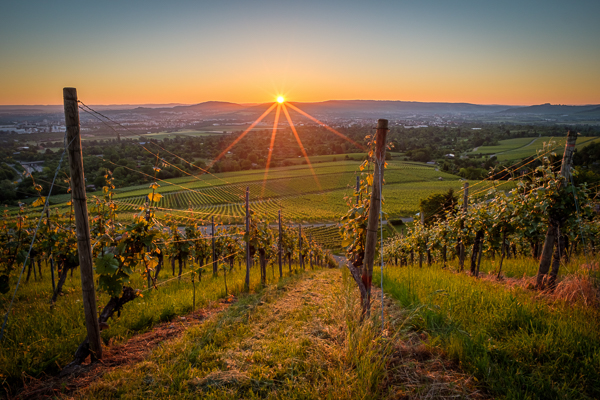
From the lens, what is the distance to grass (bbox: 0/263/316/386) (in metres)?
3.32

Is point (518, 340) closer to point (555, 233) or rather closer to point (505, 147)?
point (555, 233)

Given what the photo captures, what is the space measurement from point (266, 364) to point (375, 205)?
7.76ft

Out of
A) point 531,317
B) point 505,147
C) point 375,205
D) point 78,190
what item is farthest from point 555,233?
point 505,147

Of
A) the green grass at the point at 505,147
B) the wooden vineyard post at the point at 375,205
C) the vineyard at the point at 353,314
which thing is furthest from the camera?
the green grass at the point at 505,147

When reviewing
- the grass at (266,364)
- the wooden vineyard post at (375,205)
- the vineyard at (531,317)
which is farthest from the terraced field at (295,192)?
the wooden vineyard post at (375,205)

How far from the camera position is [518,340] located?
119 inches

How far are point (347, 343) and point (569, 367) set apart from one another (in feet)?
6.91

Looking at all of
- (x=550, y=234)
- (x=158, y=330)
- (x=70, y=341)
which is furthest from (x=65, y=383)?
(x=550, y=234)

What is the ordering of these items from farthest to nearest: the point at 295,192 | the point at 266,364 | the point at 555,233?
the point at 295,192 → the point at 555,233 → the point at 266,364

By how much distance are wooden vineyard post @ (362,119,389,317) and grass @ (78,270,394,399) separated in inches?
17.3

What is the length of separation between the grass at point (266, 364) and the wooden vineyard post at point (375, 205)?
1.44 ft

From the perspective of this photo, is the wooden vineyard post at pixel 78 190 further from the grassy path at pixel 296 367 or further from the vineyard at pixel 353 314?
the grassy path at pixel 296 367

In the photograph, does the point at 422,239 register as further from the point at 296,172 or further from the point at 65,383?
the point at 296,172

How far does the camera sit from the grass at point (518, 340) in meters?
2.47
